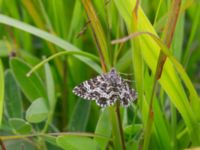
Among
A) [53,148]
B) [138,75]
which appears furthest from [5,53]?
[138,75]

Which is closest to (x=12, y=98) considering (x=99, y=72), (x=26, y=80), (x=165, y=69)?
(x=26, y=80)

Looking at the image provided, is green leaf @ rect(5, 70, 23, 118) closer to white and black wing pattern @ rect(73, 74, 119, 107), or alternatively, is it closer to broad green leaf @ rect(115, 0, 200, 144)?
white and black wing pattern @ rect(73, 74, 119, 107)

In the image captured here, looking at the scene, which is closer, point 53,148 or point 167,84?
point 167,84

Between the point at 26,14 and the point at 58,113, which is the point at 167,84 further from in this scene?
the point at 26,14

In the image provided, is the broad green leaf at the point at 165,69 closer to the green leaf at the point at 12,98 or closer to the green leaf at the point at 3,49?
the green leaf at the point at 12,98

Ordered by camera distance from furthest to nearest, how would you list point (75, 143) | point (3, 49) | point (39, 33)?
point (3, 49), point (39, 33), point (75, 143)

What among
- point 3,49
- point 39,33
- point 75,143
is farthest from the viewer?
point 3,49

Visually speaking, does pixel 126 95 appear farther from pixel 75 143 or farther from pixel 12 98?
pixel 12 98

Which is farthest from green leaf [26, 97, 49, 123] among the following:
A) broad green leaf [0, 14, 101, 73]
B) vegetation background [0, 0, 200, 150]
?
broad green leaf [0, 14, 101, 73]
